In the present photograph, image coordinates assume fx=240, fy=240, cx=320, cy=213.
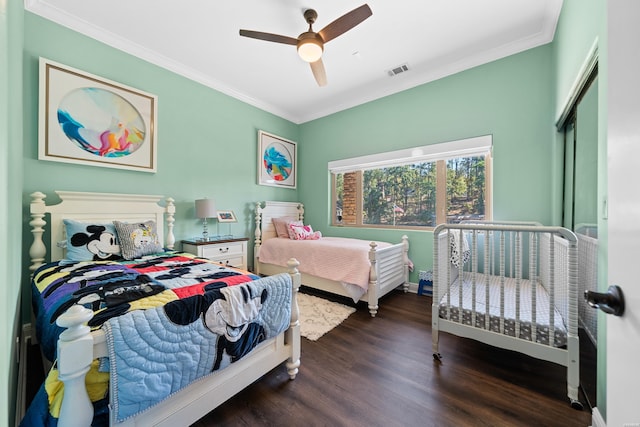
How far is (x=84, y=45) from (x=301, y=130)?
124 inches

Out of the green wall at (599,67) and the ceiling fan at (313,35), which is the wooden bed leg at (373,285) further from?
the ceiling fan at (313,35)

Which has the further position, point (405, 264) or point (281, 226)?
point (281, 226)

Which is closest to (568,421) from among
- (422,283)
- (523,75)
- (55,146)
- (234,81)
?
(422,283)

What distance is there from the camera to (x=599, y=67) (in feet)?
4.05

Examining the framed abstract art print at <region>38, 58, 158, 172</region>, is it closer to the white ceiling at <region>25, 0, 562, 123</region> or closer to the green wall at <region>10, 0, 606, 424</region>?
the green wall at <region>10, 0, 606, 424</region>

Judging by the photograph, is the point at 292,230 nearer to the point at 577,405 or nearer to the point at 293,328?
the point at 293,328

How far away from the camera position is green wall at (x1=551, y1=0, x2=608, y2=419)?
121 centimetres

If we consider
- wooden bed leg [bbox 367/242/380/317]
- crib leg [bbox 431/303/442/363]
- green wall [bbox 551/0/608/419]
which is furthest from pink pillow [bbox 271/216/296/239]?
green wall [bbox 551/0/608/419]

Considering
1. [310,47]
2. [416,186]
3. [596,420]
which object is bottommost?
[596,420]

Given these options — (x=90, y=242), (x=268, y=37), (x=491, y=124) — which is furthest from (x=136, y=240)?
(x=491, y=124)

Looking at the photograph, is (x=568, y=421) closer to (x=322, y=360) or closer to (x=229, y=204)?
(x=322, y=360)

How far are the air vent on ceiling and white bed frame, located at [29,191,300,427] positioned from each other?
2.99 m

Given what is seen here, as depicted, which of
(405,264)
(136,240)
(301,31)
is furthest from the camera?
(405,264)

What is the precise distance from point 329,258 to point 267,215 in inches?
65.3
